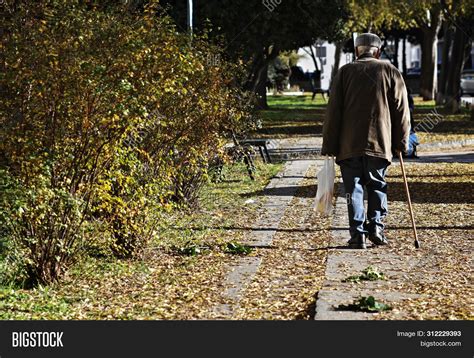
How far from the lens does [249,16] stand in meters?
26.6

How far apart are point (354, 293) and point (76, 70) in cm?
235

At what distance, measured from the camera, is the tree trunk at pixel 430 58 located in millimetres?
48028

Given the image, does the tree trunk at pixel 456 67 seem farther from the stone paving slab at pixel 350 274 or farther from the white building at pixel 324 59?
the stone paving slab at pixel 350 274

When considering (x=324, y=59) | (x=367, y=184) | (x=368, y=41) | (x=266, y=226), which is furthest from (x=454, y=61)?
(x=324, y=59)

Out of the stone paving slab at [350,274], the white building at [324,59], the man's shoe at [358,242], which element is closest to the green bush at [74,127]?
the stone paving slab at [350,274]

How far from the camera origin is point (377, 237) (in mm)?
9617

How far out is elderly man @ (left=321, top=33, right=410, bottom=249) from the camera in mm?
9602

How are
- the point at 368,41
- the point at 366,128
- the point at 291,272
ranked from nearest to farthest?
1. the point at 291,272
2. the point at 366,128
3. the point at 368,41

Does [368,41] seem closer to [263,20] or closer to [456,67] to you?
[263,20]

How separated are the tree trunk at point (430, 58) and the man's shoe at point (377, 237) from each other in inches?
1533

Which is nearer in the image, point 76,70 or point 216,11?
point 76,70

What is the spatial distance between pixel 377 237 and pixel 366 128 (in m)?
0.95
